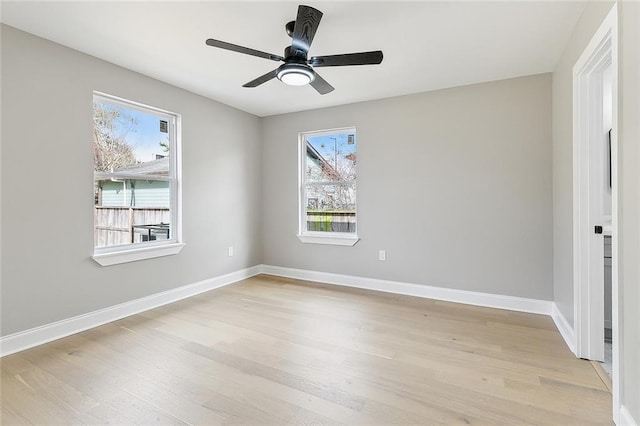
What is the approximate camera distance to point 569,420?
158 cm

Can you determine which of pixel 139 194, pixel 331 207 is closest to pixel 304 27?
pixel 139 194

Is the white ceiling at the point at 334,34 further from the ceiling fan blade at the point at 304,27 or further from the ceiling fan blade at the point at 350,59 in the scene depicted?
the ceiling fan blade at the point at 350,59

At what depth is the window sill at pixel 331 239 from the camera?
4.13 metres

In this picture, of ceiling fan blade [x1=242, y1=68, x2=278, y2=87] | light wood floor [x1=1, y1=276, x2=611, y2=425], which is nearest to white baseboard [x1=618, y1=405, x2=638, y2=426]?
light wood floor [x1=1, y1=276, x2=611, y2=425]

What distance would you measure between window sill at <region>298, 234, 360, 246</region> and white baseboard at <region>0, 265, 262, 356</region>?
4.17 feet

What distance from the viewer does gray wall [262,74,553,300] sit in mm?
3127

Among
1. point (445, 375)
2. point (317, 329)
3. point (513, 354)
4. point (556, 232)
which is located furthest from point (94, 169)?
point (556, 232)

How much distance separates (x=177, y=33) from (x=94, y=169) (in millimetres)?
1471

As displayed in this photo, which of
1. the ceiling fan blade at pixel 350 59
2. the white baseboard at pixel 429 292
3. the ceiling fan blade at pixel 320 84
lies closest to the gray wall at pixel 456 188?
the white baseboard at pixel 429 292

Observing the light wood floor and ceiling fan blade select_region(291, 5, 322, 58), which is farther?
ceiling fan blade select_region(291, 5, 322, 58)

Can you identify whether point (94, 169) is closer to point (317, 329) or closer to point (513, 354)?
point (317, 329)

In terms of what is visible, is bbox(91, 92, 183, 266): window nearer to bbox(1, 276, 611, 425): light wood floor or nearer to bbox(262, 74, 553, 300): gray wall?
bbox(1, 276, 611, 425): light wood floor

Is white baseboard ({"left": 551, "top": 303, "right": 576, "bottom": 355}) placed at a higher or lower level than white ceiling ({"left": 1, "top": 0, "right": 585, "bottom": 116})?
lower

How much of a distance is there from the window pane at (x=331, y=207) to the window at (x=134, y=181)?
6.07ft
